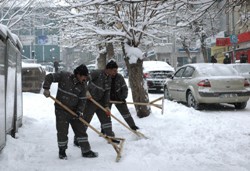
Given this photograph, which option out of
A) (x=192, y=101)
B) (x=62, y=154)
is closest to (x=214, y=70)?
(x=192, y=101)

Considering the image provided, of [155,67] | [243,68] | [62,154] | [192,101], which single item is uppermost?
[155,67]

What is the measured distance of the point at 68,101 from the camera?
592cm

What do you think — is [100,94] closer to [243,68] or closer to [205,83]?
[205,83]

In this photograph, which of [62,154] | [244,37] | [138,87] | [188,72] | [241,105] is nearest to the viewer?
[62,154]

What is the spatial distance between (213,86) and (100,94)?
4421 mm

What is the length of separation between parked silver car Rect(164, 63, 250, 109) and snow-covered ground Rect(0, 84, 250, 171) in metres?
1.22

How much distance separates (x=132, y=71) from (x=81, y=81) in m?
3.32

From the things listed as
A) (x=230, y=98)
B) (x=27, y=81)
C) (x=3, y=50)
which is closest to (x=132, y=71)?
(x=230, y=98)

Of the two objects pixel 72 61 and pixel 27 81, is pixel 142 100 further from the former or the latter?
pixel 72 61

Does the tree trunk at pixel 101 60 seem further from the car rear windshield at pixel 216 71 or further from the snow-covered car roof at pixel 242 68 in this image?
the car rear windshield at pixel 216 71

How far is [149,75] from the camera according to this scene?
17.1 m

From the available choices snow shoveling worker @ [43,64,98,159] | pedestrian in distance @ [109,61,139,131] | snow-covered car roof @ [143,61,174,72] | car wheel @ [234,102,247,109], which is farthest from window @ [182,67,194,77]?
snow shoveling worker @ [43,64,98,159]

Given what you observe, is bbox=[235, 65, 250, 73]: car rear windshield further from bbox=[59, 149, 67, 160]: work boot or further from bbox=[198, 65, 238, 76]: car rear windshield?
bbox=[59, 149, 67, 160]: work boot

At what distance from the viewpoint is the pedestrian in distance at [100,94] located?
6.90 m
